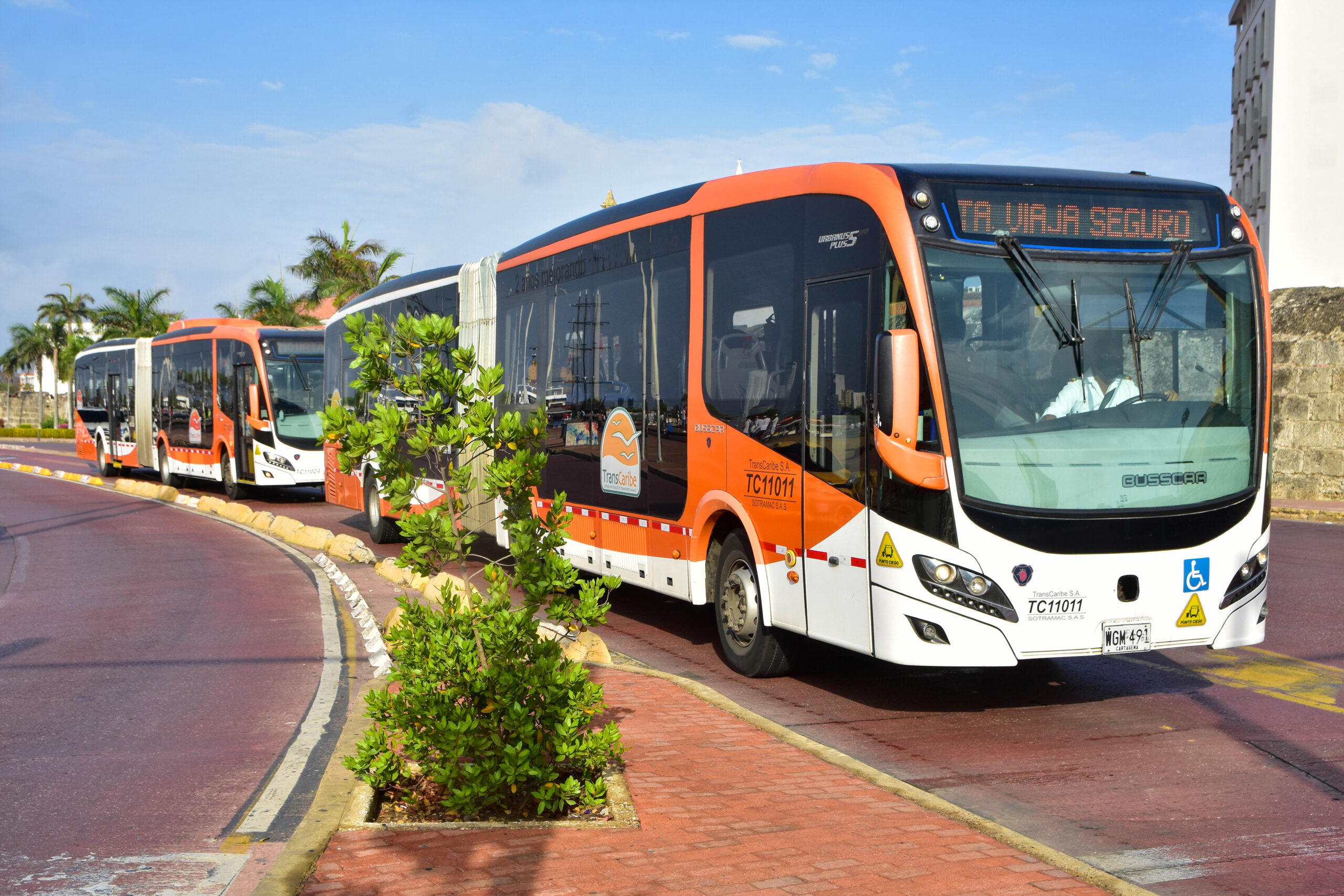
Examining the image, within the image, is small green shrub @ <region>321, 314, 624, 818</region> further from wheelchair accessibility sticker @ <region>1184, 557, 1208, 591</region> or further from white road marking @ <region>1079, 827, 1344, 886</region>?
wheelchair accessibility sticker @ <region>1184, 557, 1208, 591</region>

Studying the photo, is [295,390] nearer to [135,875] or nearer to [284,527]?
[284,527]

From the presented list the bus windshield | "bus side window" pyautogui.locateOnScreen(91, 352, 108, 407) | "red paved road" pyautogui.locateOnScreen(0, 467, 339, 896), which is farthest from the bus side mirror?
"bus side window" pyautogui.locateOnScreen(91, 352, 108, 407)

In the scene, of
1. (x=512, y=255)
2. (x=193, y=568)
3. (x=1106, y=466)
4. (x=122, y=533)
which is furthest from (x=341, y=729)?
(x=122, y=533)

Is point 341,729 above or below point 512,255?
below

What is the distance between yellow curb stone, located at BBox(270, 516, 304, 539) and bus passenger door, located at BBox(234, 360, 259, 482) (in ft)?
17.2

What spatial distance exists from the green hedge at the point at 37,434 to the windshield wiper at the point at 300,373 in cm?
5913

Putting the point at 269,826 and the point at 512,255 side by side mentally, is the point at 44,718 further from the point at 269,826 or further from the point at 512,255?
the point at 512,255

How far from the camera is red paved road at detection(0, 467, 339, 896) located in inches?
212

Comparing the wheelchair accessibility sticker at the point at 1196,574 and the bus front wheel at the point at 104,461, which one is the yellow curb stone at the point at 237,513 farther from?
the wheelchair accessibility sticker at the point at 1196,574

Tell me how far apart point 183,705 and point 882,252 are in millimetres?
5523

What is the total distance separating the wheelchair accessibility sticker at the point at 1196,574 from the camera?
738 cm

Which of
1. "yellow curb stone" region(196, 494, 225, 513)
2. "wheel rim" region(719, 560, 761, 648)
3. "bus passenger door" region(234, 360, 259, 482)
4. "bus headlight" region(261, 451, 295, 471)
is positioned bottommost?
"yellow curb stone" region(196, 494, 225, 513)

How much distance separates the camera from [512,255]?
524 inches

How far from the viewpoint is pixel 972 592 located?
23.1 feet
